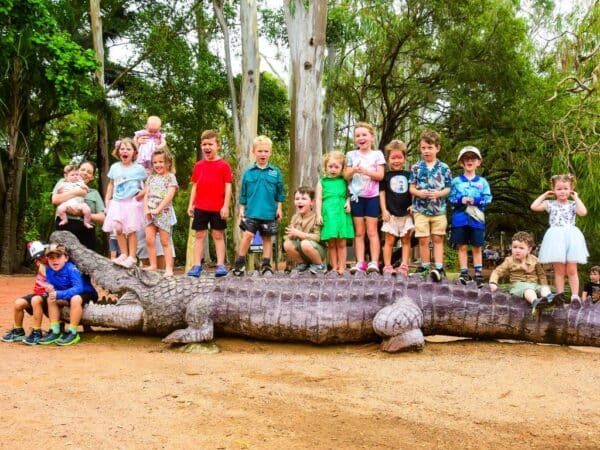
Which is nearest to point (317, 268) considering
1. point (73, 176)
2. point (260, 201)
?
point (260, 201)

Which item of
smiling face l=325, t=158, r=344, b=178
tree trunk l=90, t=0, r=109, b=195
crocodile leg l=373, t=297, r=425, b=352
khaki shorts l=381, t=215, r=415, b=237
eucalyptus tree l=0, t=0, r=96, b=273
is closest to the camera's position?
crocodile leg l=373, t=297, r=425, b=352

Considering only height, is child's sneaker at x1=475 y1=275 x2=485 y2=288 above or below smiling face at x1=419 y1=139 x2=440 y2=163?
below

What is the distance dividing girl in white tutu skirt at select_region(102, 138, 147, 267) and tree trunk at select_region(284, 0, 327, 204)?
4.52 meters

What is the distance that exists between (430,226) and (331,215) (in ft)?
3.59

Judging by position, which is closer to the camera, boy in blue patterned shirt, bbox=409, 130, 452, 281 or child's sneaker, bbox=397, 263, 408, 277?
boy in blue patterned shirt, bbox=409, 130, 452, 281

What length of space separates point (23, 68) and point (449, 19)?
1129 cm

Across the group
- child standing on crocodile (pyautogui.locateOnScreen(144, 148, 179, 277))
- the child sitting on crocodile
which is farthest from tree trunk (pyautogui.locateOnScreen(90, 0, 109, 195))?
the child sitting on crocodile

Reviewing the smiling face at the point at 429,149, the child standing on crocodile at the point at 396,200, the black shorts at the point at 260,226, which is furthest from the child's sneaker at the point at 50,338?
the smiling face at the point at 429,149

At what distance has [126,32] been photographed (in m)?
20.4

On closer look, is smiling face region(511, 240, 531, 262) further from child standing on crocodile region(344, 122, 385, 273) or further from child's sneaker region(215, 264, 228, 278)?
child's sneaker region(215, 264, 228, 278)

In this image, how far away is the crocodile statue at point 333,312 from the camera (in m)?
5.29

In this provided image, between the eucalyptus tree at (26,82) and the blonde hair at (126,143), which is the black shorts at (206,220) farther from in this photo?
the eucalyptus tree at (26,82)

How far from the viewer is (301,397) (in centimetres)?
374

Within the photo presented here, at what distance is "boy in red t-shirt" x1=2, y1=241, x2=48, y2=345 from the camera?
18.1 feet
